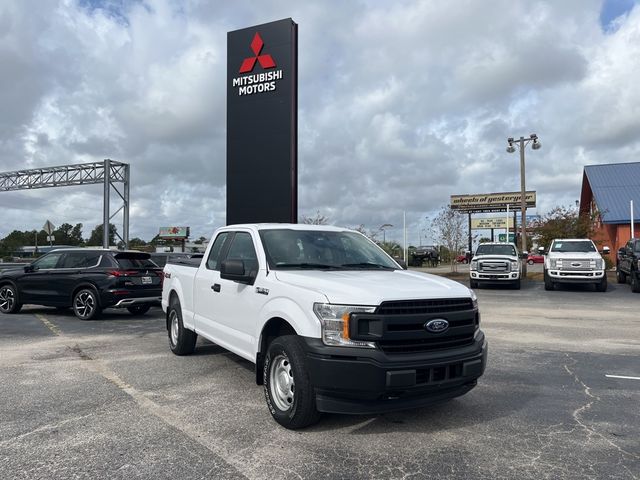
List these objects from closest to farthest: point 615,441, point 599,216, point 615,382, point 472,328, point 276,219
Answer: point 615,441 → point 472,328 → point 615,382 → point 276,219 → point 599,216

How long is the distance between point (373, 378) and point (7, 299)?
1172 cm

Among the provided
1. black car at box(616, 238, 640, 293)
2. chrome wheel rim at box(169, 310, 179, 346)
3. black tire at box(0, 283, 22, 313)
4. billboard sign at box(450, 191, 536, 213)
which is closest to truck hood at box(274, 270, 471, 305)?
chrome wheel rim at box(169, 310, 179, 346)

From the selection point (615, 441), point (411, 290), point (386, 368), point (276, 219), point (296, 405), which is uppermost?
point (276, 219)

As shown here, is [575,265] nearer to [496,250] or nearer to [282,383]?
[496,250]

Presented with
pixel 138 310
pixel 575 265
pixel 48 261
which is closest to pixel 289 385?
pixel 138 310

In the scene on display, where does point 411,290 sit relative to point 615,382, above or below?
above

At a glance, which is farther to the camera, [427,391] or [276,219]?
[276,219]

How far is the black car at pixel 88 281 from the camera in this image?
423 inches

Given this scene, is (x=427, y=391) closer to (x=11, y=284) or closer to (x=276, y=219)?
(x=11, y=284)

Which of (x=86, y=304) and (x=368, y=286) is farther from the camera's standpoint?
(x=86, y=304)

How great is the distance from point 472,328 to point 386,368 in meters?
1.02

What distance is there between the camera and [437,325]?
4059 millimetres

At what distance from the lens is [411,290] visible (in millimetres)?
4102

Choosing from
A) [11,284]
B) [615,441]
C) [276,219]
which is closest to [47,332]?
[11,284]
